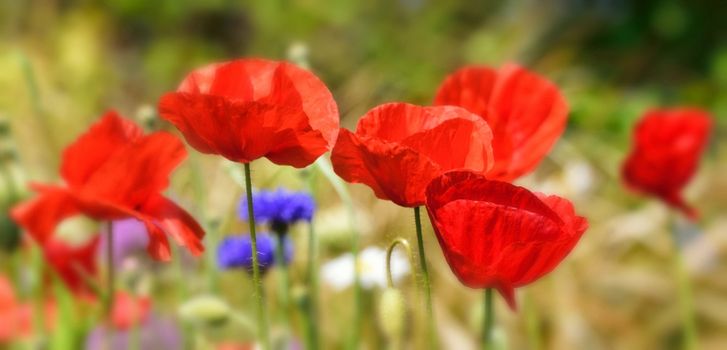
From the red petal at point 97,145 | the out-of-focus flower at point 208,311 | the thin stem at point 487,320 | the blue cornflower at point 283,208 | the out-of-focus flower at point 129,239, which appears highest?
the out-of-focus flower at point 129,239

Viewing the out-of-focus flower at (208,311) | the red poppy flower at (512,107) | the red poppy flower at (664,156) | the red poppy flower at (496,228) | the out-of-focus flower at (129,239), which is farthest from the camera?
the out-of-focus flower at (129,239)

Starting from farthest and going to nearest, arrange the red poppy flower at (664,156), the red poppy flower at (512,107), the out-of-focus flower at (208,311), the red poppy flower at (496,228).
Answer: the red poppy flower at (664,156) → the out-of-focus flower at (208,311) → the red poppy flower at (512,107) → the red poppy flower at (496,228)

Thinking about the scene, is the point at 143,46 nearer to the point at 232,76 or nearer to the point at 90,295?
the point at 90,295

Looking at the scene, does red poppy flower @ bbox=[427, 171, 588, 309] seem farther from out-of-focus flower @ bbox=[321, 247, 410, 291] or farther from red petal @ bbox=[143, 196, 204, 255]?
out-of-focus flower @ bbox=[321, 247, 410, 291]

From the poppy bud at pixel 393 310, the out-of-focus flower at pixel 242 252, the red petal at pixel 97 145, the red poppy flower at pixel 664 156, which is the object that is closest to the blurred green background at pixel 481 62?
the red poppy flower at pixel 664 156

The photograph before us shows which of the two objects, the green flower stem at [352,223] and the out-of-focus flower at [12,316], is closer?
the green flower stem at [352,223]

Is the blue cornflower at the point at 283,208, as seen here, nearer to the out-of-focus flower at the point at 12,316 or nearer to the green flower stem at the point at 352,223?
the green flower stem at the point at 352,223
